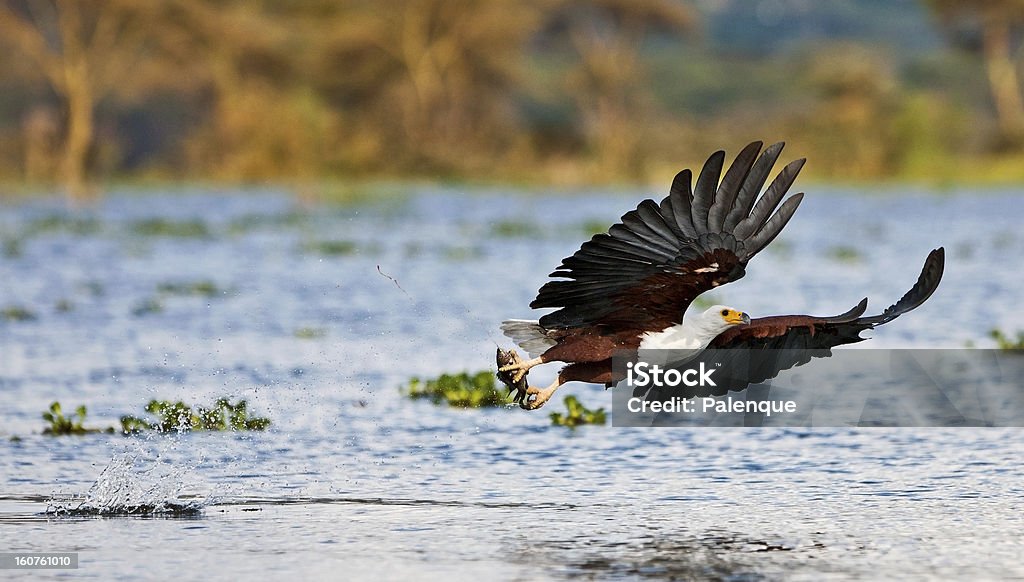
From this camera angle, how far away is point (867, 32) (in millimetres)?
132250

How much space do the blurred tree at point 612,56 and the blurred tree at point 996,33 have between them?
8.29 metres

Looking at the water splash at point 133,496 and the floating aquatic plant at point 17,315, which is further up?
the floating aquatic plant at point 17,315

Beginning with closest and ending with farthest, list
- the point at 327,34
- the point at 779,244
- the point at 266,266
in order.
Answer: the point at 266,266 < the point at 779,244 < the point at 327,34

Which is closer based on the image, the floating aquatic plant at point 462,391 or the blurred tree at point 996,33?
the floating aquatic plant at point 462,391

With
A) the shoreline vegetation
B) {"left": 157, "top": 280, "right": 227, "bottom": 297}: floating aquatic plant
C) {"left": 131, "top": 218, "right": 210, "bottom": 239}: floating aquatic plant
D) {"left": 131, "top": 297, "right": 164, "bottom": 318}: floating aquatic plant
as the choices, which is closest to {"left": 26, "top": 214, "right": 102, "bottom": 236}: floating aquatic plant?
{"left": 131, "top": 218, "right": 210, "bottom": 239}: floating aquatic plant

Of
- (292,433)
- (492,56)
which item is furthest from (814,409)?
(492,56)

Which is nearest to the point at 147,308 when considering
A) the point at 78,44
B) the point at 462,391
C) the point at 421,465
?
the point at 462,391

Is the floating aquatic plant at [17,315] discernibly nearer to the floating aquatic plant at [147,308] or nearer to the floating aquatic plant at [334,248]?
the floating aquatic plant at [147,308]

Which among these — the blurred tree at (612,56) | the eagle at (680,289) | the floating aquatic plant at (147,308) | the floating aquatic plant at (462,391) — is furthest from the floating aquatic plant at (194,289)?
the blurred tree at (612,56)

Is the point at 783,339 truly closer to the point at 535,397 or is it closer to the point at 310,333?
the point at 535,397

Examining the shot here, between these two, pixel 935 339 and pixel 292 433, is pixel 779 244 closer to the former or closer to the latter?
pixel 935 339

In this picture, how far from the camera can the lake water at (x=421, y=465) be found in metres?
7.81

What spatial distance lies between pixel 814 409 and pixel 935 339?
13.5 ft

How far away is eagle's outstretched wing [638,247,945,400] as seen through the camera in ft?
27.3
